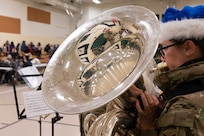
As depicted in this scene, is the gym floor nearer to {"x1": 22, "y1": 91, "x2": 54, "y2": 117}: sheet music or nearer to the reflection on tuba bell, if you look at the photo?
{"x1": 22, "y1": 91, "x2": 54, "y2": 117}: sheet music

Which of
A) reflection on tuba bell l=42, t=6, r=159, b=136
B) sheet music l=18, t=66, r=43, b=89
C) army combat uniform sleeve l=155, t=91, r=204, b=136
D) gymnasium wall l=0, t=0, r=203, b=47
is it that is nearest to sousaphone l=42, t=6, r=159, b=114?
reflection on tuba bell l=42, t=6, r=159, b=136

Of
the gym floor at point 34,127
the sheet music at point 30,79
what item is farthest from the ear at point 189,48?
the gym floor at point 34,127

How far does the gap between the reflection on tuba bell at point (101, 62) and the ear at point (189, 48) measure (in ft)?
0.43

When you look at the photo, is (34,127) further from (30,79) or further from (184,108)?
(184,108)

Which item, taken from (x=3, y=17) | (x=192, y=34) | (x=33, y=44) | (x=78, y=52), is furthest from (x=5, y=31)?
(x=192, y=34)

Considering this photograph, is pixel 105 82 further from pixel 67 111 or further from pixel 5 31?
pixel 5 31

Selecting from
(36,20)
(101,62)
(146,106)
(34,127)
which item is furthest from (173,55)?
(36,20)

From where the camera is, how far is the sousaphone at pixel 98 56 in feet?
3.16

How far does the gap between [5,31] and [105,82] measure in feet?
27.7

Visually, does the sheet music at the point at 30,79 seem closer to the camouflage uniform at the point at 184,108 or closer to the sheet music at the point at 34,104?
the sheet music at the point at 34,104

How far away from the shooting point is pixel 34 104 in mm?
1743

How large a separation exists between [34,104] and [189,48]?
1.26m

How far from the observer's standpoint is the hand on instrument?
34.4 inches

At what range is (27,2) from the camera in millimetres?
9828
